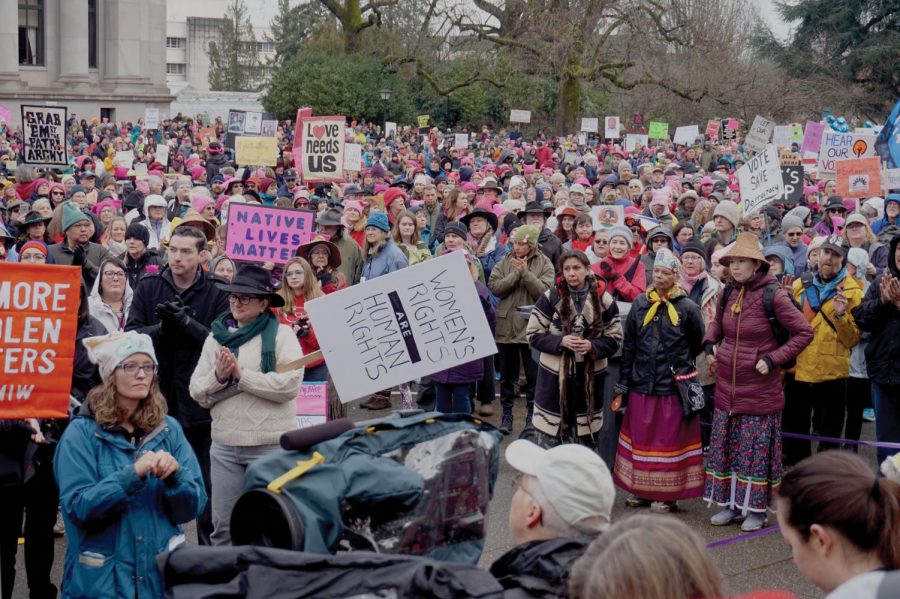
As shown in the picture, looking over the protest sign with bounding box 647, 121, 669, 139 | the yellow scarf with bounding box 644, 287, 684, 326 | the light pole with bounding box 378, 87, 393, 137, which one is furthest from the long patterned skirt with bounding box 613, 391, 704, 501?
the light pole with bounding box 378, 87, 393, 137

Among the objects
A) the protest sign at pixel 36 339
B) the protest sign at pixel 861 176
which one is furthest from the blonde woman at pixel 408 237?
the protest sign at pixel 36 339

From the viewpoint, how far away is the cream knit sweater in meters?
6.01

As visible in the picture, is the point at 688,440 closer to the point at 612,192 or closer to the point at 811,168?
the point at 612,192

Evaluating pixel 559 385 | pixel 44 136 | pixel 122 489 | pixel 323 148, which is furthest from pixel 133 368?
pixel 44 136

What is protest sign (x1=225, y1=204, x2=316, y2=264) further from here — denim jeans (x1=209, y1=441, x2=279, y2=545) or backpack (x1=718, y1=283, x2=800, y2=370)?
denim jeans (x1=209, y1=441, x2=279, y2=545)

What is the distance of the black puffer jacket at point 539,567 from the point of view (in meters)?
3.02

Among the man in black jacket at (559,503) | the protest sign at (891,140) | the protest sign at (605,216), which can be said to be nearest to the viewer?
the man in black jacket at (559,503)

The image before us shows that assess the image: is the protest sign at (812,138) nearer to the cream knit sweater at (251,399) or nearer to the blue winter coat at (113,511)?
the cream knit sweater at (251,399)

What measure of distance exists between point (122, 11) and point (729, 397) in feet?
156

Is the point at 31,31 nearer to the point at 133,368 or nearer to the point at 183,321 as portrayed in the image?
the point at 183,321

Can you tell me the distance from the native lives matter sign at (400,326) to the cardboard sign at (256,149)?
48.1ft

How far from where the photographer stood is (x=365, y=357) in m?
5.91

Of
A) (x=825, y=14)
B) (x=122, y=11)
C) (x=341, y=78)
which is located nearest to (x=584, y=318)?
(x=341, y=78)

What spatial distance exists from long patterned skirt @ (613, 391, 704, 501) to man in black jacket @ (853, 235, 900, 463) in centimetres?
120
